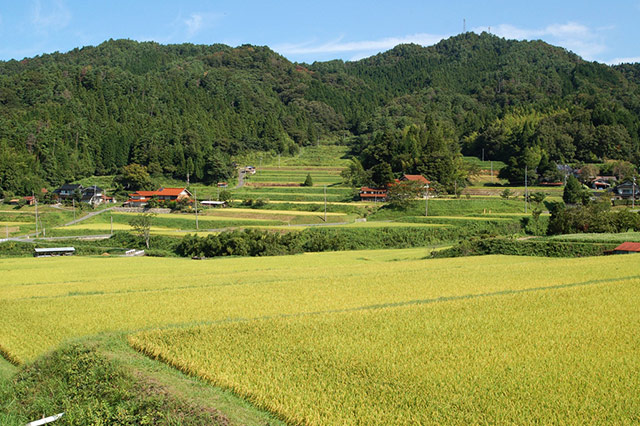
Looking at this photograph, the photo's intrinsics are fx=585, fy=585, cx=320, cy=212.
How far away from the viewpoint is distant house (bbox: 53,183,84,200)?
5894cm

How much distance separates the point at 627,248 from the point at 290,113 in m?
85.7

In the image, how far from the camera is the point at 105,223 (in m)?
48.7

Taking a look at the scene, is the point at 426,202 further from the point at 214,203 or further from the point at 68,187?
the point at 68,187

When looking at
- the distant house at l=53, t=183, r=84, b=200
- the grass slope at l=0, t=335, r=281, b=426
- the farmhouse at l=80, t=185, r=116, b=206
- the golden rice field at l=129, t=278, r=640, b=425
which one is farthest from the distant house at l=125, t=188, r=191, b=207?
the grass slope at l=0, t=335, r=281, b=426

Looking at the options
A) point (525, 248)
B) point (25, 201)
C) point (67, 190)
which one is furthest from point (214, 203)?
point (525, 248)

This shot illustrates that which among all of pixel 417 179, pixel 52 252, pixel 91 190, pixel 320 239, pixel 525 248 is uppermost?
pixel 417 179

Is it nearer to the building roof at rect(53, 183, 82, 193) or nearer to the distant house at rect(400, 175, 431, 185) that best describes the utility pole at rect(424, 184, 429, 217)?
the distant house at rect(400, 175, 431, 185)

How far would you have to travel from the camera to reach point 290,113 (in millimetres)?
106812

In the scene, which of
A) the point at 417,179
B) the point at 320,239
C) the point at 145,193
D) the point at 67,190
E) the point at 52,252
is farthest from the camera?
the point at 67,190

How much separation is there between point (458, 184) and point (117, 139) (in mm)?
42267

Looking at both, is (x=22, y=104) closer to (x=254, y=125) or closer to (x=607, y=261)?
(x=254, y=125)

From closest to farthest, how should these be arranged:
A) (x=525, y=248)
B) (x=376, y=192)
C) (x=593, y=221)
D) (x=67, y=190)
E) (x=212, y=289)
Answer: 1. (x=212, y=289)
2. (x=525, y=248)
3. (x=593, y=221)
4. (x=376, y=192)
5. (x=67, y=190)

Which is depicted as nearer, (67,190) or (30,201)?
(30,201)

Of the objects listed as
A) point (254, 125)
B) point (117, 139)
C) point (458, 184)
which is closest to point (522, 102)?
point (254, 125)
